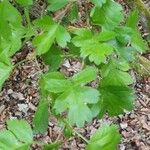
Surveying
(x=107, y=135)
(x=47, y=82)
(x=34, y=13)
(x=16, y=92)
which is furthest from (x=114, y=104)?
(x=16, y=92)

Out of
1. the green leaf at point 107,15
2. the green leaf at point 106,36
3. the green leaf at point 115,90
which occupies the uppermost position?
the green leaf at point 107,15

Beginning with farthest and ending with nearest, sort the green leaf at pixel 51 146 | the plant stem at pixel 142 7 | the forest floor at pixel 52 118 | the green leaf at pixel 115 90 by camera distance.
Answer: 1. the forest floor at pixel 52 118
2. the plant stem at pixel 142 7
3. the green leaf at pixel 115 90
4. the green leaf at pixel 51 146

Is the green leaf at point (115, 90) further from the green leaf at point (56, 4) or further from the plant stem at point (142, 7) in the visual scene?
the plant stem at point (142, 7)

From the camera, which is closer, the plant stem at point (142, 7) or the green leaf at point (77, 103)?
the green leaf at point (77, 103)

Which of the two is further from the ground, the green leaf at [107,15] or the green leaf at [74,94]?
the green leaf at [107,15]

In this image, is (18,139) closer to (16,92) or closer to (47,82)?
(47,82)

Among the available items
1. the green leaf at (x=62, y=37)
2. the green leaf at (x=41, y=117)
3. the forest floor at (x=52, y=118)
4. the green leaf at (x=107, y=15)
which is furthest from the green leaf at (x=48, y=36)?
the forest floor at (x=52, y=118)

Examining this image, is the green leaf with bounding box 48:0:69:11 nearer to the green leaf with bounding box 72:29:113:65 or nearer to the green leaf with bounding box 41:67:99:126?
the green leaf with bounding box 72:29:113:65

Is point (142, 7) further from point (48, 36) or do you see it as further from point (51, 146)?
point (51, 146)
